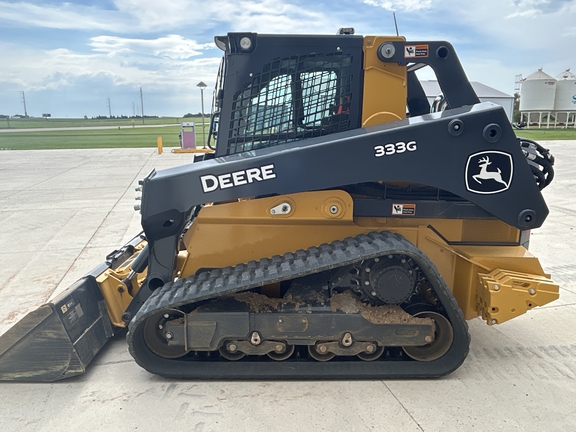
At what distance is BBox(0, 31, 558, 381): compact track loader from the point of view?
3.40 metres

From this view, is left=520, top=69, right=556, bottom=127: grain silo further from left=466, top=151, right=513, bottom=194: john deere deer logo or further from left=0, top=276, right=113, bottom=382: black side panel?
left=0, top=276, right=113, bottom=382: black side panel

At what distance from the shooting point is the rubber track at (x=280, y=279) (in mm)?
3293

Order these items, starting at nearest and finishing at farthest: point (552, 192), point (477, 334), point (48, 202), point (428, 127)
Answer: point (428, 127) < point (477, 334) < point (48, 202) < point (552, 192)

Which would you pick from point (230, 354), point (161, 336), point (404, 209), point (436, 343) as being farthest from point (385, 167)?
point (161, 336)

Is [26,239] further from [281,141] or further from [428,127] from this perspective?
[428,127]

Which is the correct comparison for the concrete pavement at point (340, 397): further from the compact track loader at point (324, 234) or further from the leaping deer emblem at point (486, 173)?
the leaping deer emblem at point (486, 173)

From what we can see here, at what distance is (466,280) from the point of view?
150 inches

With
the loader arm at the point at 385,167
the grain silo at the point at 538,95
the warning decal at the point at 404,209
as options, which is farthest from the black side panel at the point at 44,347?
the grain silo at the point at 538,95

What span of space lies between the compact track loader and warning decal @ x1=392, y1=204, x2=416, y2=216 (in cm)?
2

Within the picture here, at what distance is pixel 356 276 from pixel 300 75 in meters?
1.64

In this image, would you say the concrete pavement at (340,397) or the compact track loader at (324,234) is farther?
the compact track loader at (324,234)

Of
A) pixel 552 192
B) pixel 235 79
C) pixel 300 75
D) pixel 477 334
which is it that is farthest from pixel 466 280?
pixel 552 192

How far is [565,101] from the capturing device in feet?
179

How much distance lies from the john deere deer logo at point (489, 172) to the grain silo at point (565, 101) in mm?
60009
